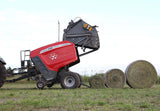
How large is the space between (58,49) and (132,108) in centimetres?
841

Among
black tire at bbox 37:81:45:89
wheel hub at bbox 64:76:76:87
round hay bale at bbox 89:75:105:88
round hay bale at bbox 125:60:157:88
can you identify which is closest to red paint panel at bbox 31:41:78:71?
wheel hub at bbox 64:76:76:87

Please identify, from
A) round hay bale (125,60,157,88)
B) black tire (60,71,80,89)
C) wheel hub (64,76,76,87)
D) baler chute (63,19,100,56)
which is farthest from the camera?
baler chute (63,19,100,56)

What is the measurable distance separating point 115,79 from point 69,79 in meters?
2.58

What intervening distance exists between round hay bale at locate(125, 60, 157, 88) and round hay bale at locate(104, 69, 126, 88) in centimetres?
30

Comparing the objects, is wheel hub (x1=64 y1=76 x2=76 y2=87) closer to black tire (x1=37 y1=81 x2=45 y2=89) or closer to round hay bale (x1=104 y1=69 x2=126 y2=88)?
black tire (x1=37 y1=81 x2=45 y2=89)

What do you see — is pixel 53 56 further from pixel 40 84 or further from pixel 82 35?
pixel 82 35

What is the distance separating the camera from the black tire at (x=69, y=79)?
47.3 feet

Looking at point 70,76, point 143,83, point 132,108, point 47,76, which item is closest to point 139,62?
Answer: point 143,83

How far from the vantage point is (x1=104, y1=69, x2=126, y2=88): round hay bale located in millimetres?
14794

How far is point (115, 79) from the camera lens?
583 inches

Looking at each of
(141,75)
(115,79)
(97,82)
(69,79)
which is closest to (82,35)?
(69,79)

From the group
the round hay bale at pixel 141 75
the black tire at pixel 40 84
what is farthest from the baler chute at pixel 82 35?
the black tire at pixel 40 84

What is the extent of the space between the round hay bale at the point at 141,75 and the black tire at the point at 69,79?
288 centimetres

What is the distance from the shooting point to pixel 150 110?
640 centimetres
